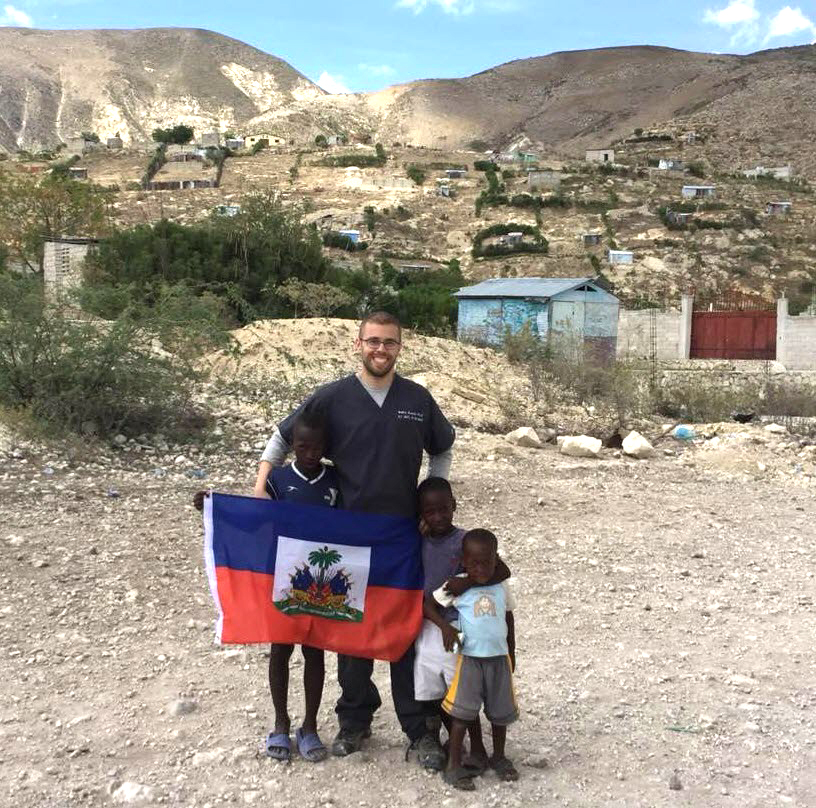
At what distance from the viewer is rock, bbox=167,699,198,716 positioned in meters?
3.06

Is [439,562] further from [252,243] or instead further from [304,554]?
[252,243]

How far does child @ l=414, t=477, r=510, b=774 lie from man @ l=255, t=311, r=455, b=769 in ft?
0.24

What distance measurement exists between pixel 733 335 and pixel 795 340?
1.51 meters

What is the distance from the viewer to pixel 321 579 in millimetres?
2662

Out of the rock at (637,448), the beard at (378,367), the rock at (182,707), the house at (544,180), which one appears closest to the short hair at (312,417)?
the beard at (378,367)

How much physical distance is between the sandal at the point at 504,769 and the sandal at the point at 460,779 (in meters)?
0.09

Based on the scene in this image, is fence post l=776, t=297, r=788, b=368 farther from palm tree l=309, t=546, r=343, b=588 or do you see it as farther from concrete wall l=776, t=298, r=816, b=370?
palm tree l=309, t=546, r=343, b=588

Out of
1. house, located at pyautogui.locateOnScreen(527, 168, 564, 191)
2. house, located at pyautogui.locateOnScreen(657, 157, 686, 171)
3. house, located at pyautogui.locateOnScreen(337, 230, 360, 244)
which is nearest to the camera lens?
house, located at pyautogui.locateOnScreen(337, 230, 360, 244)

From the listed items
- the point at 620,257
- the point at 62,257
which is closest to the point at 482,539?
the point at 62,257

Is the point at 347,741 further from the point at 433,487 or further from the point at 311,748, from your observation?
the point at 433,487

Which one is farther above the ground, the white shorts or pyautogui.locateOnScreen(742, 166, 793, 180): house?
pyautogui.locateOnScreen(742, 166, 793, 180): house

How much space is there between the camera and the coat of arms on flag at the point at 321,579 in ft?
8.71

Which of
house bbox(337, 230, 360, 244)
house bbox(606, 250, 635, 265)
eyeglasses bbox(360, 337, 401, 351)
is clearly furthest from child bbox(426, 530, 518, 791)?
house bbox(337, 230, 360, 244)

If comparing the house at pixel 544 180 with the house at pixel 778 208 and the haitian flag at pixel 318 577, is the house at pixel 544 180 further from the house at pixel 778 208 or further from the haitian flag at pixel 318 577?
the haitian flag at pixel 318 577
